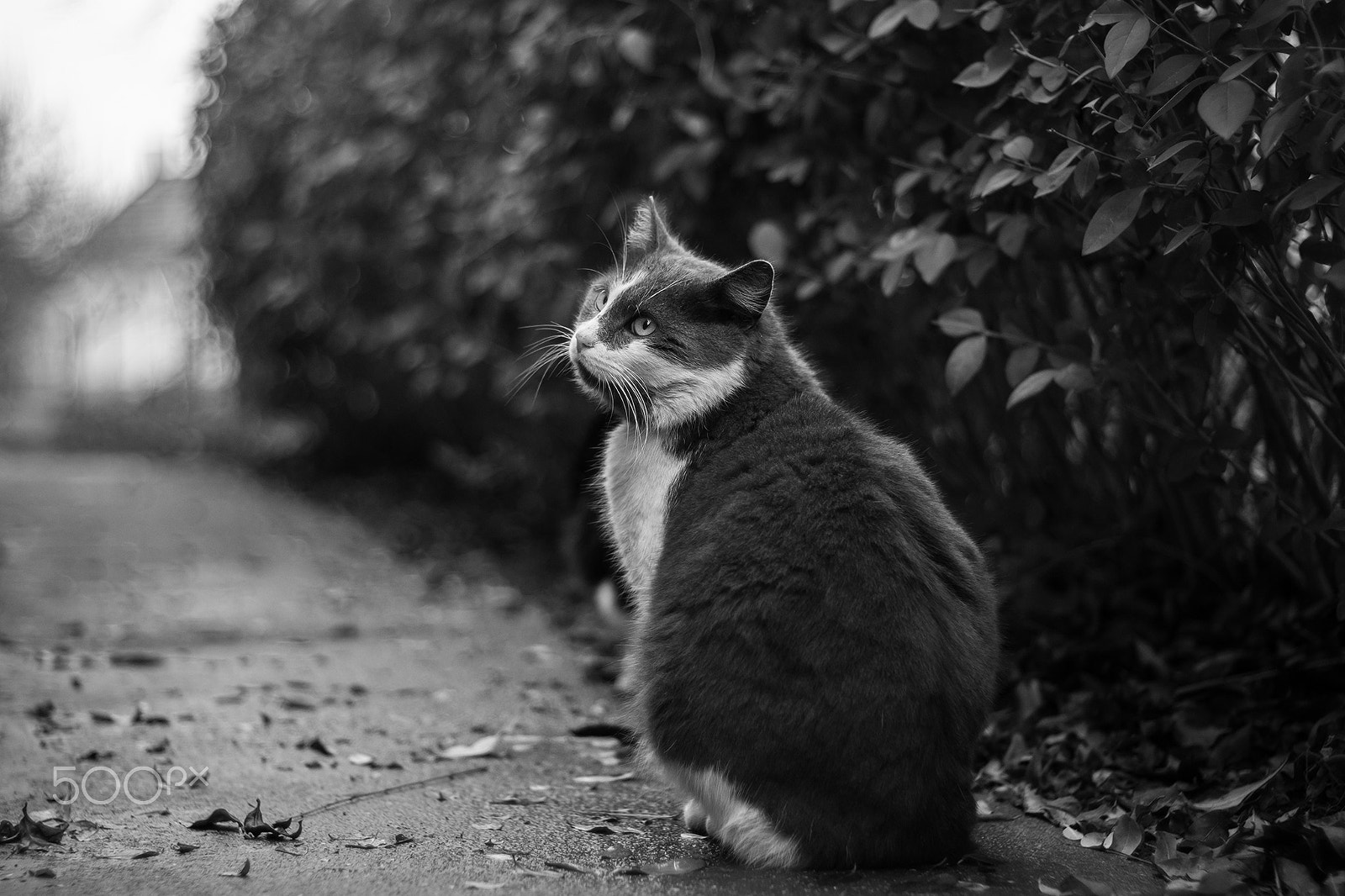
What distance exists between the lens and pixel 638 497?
2.71 meters

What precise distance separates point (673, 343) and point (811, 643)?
2.79 feet

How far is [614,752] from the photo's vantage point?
3.43 m

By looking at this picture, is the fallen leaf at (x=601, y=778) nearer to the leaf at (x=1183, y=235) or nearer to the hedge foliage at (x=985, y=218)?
the hedge foliage at (x=985, y=218)

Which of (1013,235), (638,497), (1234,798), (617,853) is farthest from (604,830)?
(1013,235)

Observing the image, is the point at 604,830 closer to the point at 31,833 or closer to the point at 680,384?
the point at 680,384

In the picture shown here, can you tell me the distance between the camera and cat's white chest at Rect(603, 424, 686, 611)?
8.61 ft

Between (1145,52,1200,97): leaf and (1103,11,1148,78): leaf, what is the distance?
0.06 meters

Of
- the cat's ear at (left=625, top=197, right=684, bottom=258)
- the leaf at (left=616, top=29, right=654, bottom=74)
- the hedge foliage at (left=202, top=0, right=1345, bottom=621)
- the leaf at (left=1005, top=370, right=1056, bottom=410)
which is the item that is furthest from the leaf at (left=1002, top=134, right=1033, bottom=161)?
the leaf at (left=616, top=29, right=654, bottom=74)

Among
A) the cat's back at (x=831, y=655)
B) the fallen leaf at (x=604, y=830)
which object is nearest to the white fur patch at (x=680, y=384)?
the cat's back at (x=831, y=655)

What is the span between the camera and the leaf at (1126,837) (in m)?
2.54

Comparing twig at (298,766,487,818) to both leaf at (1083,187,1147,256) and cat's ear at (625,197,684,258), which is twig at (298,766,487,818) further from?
leaf at (1083,187,1147,256)

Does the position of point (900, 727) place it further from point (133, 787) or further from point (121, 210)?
point (121, 210)

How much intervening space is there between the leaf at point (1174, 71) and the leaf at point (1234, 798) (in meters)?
1.54

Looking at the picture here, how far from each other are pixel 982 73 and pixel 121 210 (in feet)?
75.5
